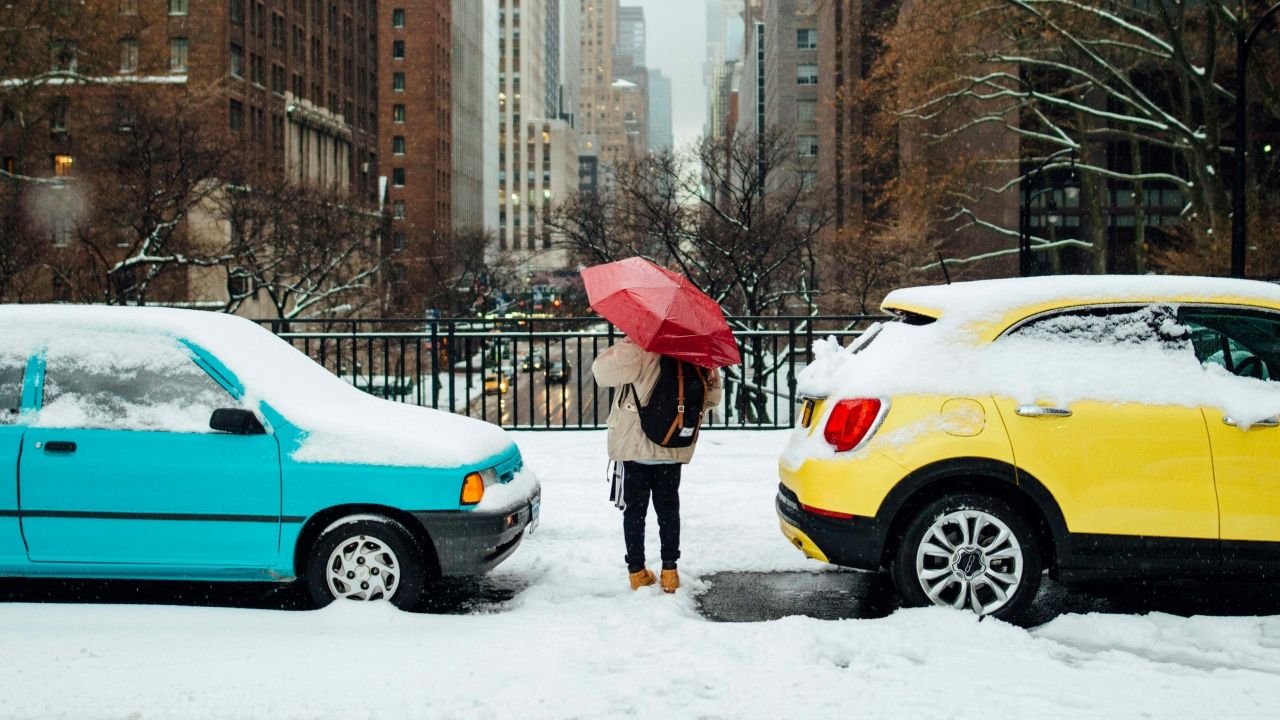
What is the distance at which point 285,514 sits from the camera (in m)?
5.91

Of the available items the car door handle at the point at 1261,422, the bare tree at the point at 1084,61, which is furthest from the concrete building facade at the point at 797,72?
the car door handle at the point at 1261,422

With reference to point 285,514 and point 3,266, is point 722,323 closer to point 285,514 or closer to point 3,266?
point 285,514

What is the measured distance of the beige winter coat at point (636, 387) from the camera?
622cm

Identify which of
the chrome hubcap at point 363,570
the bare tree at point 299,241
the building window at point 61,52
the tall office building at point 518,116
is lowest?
the chrome hubcap at point 363,570

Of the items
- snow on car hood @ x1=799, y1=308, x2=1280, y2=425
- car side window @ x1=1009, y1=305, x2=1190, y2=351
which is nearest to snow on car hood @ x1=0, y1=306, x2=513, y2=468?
snow on car hood @ x1=799, y1=308, x2=1280, y2=425

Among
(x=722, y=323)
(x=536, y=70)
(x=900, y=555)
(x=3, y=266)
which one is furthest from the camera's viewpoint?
(x=536, y=70)

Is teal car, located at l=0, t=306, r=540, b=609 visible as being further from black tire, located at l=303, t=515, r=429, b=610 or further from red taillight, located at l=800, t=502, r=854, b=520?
red taillight, located at l=800, t=502, r=854, b=520

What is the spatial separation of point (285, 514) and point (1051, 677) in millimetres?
3856

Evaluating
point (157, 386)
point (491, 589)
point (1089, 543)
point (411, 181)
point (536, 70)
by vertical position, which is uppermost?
point (536, 70)

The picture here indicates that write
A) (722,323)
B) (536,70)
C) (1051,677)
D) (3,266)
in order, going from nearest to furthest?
1. (1051,677)
2. (722,323)
3. (3,266)
4. (536,70)

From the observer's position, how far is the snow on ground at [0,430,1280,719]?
4672mm

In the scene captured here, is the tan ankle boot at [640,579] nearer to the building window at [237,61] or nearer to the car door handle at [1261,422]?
the car door handle at [1261,422]

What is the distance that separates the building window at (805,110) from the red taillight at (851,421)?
99.6m

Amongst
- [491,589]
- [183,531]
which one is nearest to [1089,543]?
[491,589]
